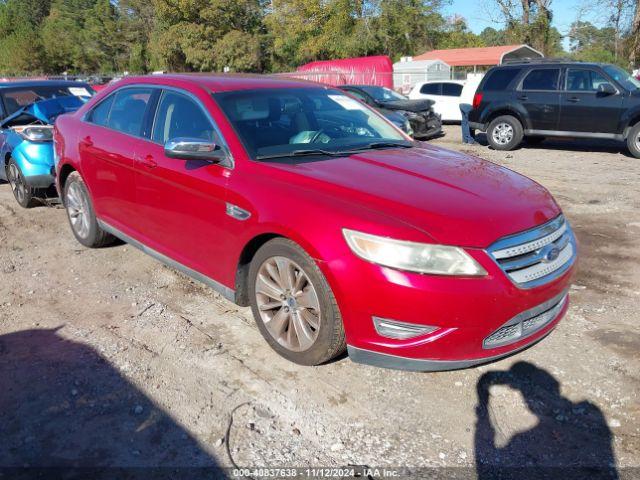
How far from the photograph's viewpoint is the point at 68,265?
520 centimetres

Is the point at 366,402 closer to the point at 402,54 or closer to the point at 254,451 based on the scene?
the point at 254,451

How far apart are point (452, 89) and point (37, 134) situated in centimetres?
1404

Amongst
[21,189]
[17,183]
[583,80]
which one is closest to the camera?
[21,189]

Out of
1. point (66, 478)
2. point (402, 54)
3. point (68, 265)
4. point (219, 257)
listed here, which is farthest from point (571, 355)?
point (402, 54)

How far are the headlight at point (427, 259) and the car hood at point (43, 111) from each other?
6022 millimetres

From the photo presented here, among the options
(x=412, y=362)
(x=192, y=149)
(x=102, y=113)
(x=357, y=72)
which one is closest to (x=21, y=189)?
(x=102, y=113)

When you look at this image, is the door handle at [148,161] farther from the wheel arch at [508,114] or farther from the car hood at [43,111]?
the wheel arch at [508,114]

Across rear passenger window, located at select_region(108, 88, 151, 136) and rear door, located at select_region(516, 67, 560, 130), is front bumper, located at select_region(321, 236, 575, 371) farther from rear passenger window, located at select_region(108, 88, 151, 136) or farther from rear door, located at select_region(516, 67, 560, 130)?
rear door, located at select_region(516, 67, 560, 130)

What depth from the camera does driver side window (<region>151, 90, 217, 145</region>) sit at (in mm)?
3875

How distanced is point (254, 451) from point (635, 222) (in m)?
5.51

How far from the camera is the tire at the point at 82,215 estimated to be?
5.30 m

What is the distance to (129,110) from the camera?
4.66m

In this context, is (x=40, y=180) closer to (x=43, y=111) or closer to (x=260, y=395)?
(x=43, y=111)

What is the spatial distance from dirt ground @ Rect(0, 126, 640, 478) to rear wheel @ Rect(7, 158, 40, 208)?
2.61 m
